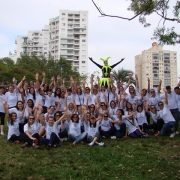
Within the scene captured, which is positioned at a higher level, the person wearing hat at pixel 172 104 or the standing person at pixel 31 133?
the person wearing hat at pixel 172 104

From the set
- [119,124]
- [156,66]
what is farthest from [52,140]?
[156,66]

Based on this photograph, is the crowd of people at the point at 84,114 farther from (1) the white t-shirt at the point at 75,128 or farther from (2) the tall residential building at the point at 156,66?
(2) the tall residential building at the point at 156,66

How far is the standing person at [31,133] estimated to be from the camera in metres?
8.65

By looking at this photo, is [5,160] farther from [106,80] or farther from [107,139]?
[106,80]

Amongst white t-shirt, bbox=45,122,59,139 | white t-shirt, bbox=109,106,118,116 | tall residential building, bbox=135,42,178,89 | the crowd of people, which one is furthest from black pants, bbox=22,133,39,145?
tall residential building, bbox=135,42,178,89

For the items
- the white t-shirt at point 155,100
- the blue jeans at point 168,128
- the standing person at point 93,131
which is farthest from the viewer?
the white t-shirt at point 155,100

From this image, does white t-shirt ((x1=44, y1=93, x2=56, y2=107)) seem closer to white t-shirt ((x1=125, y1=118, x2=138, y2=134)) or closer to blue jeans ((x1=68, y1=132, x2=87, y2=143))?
blue jeans ((x1=68, y1=132, x2=87, y2=143))

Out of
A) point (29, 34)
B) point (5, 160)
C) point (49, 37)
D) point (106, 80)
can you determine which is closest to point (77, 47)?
point (49, 37)

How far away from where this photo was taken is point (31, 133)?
9.04 meters

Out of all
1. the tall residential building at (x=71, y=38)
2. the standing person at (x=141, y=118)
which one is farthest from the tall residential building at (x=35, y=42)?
the standing person at (x=141, y=118)

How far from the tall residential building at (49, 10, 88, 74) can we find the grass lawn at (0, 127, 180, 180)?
8925cm

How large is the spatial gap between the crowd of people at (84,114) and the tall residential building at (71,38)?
86283 millimetres

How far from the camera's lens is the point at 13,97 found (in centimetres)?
1080

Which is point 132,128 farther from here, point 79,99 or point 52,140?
point 52,140
